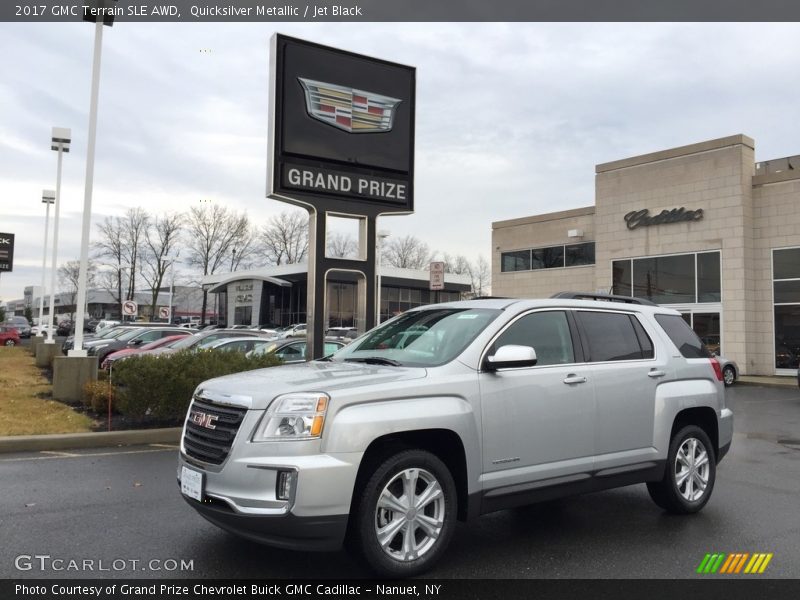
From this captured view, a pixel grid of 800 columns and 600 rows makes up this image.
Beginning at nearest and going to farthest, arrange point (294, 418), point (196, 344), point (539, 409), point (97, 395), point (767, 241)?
point (294, 418) → point (539, 409) → point (97, 395) → point (196, 344) → point (767, 241)

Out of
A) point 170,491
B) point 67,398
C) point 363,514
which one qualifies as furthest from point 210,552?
point 67,398

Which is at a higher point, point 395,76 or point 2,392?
point 395,76

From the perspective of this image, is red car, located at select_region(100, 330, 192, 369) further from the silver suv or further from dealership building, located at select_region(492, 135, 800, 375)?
dealership building, located at select_region(492, 135, 800, 375)

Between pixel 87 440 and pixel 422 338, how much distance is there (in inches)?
242

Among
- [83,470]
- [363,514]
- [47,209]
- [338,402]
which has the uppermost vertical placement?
[47,209]

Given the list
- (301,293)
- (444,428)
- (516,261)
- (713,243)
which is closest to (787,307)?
(713,243)

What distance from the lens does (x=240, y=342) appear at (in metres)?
16.4

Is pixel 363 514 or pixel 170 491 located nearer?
pixel 363 514

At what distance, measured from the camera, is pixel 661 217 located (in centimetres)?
2678

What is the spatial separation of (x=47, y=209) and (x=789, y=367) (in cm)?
3244

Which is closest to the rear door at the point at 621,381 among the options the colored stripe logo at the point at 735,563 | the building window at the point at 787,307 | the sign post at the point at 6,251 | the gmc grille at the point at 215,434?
the colored stripe logo at the point at 735,563

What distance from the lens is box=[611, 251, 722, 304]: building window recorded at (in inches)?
1000

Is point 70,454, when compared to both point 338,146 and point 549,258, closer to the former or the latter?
point 338,146

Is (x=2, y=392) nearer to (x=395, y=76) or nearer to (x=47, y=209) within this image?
(x=395, y=76)
